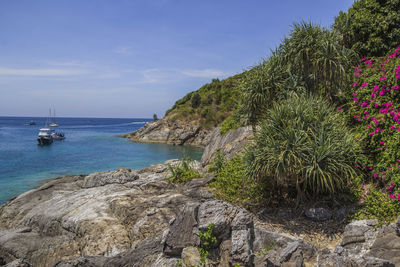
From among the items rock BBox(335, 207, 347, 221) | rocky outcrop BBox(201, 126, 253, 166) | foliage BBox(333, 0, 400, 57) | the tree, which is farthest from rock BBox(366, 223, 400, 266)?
the tree

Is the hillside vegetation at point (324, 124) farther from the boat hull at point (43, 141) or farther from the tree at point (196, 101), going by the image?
the boat hull at point (43, 141)

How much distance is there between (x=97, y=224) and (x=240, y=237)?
5288 mm

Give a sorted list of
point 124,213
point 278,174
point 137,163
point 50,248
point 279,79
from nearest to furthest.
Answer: point 278,174 → point 50,248 → point 124,213 → point 279,79 → point 137,163

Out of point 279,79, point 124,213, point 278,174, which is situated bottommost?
point 124,213

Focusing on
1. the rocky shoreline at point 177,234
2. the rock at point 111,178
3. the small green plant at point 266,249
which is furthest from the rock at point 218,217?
the rock at point 111,178

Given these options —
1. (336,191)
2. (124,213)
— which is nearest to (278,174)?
(336,191)

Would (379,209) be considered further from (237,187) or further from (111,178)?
(111,178)

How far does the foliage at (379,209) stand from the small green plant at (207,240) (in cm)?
430

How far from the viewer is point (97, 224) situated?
28.0 ft

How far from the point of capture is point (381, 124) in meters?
9.01

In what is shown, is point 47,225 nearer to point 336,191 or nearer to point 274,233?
point 274,233

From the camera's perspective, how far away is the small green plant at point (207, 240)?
18.3 ft

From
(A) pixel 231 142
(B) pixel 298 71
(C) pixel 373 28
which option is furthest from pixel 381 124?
(C) pixel 373 28

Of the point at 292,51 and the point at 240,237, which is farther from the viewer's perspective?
the point at 292,51
